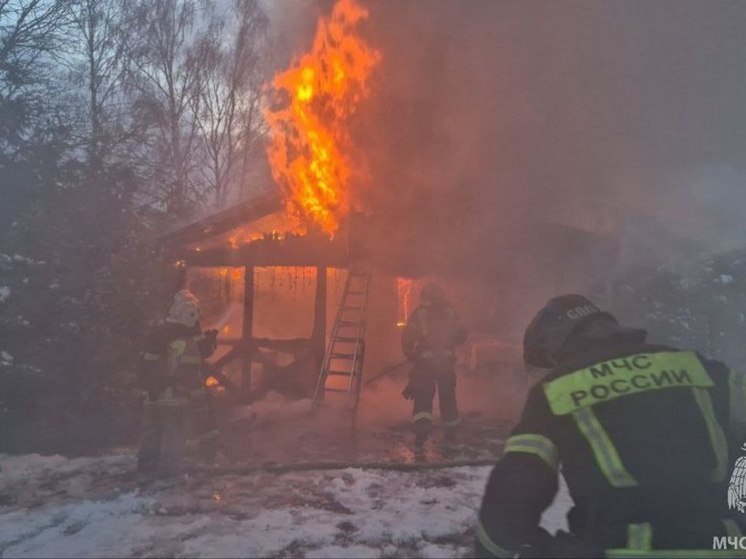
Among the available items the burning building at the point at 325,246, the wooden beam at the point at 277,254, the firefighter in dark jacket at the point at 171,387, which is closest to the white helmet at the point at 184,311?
the firefighter in dark jacket at the point at 171,387

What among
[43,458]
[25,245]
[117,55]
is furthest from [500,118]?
[117,55]

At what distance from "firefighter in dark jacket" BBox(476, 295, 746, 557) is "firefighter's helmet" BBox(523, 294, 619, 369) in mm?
191

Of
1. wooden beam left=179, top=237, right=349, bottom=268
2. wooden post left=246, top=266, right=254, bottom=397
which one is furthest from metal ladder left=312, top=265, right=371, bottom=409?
wooden post left=246, top=266, right=254, bottom=397

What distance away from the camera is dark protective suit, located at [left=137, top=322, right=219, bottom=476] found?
6.25m

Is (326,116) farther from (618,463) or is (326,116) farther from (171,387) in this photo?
(618,463)

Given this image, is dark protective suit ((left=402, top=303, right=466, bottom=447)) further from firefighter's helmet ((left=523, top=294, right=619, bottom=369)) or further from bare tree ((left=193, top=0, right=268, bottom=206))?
bare tree ((left=193, top=0, right=268, bottom=206))

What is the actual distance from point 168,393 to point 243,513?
6.60ft

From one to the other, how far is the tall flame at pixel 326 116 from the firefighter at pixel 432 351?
10.6ft

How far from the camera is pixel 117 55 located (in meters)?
21.2

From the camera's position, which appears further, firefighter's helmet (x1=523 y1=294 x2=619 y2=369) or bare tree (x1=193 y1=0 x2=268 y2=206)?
bare tree (x1=193 y1=0 x2=268 y2=206)

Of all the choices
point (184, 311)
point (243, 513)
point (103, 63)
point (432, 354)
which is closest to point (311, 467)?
Result: point (243, 513)

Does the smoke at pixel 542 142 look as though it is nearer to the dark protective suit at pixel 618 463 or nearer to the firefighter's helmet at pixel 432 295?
the firefighter's helmet at pixel 432 295

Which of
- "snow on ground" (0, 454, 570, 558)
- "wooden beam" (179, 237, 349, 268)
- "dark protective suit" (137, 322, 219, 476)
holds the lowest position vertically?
"snow on ground" (0, 454, 570, 558)

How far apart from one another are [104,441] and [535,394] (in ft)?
24.0
